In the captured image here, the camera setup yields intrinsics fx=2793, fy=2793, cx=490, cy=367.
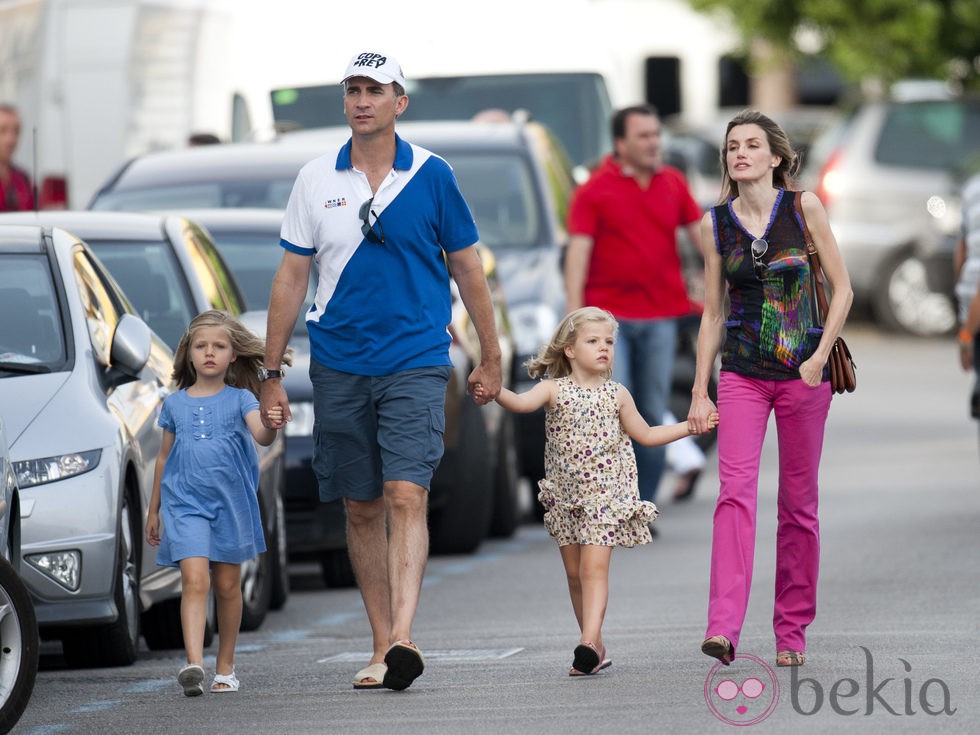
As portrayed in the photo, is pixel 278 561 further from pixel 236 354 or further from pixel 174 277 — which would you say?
pixel 236 354

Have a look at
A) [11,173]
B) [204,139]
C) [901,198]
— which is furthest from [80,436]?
[901,198]

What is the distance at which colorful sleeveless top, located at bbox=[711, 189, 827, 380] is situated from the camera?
8.66 m

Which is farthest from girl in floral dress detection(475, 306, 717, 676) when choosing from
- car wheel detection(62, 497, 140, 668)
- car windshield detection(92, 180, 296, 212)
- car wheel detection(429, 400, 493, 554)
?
car windshield detection(92, 180, 296, 212)

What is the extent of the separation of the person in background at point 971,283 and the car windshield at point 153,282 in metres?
3.93

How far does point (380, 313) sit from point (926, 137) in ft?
60.2

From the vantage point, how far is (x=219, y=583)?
8.91 meters

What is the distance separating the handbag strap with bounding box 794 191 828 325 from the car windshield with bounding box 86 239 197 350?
3.24 m

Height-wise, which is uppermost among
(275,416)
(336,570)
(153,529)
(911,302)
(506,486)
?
(275,416)

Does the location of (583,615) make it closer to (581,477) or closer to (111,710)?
(581,477)

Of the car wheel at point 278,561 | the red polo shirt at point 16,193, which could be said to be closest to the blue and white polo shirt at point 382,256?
the car wheel at point 278,561

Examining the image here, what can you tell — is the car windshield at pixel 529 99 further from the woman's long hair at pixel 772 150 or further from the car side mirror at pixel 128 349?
the woman's long hair at pixel 772 150

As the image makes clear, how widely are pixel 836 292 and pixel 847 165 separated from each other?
57.9 feet

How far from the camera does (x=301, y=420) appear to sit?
12133mm

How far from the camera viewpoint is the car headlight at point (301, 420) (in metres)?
12.1
